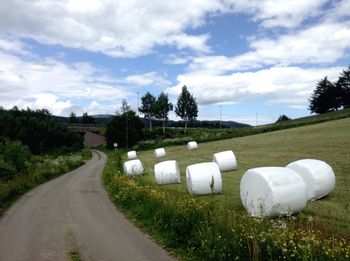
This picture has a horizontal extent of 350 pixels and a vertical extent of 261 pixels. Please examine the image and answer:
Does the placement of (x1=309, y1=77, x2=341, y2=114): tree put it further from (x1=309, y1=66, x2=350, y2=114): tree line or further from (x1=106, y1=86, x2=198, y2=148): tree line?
(x1=106, y1=86, x2=198, y2=148): tree line

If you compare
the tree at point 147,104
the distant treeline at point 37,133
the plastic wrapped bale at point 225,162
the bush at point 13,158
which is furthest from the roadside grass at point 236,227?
the tree at point 147,104

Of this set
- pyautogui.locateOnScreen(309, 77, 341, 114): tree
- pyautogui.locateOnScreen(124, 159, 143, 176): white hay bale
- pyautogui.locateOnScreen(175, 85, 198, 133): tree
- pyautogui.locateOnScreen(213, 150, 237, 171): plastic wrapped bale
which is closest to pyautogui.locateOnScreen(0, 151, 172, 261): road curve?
pyautogui.locateOnScreen(213, 150, 237, 171): plastic wrapped bale

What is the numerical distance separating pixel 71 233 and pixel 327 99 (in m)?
117

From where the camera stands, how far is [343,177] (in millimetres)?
21062

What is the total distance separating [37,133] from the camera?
112562 mm

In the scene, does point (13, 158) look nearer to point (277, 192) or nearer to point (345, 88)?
point (277, 192)

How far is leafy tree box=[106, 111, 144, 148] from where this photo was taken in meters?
119

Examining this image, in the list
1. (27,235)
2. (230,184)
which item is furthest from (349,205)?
(27,235)

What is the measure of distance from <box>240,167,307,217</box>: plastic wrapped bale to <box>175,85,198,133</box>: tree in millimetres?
132738

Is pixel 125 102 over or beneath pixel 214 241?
over

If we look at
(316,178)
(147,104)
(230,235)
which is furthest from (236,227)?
(147,104)

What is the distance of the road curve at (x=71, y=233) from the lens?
37.5 ft

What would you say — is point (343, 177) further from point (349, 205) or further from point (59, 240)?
point (59, 240)

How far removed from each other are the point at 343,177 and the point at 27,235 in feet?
46.0
